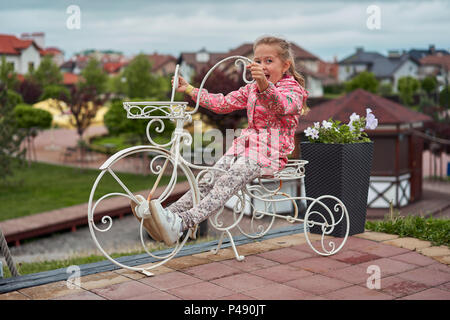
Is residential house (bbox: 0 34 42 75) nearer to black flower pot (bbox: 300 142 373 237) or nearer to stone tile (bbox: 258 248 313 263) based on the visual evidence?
black flower pot (bbox: 300 142 373 237)

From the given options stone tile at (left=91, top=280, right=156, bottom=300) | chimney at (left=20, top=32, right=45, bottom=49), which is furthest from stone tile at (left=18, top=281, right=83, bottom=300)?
chimney at (left=20, top=32, right=45, bottom=49)

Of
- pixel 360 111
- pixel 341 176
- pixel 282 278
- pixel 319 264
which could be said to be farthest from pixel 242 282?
pixel 360 111

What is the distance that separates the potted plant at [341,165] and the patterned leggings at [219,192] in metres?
0.87

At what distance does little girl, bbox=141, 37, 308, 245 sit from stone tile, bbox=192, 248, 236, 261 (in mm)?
415

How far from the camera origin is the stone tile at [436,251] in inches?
138

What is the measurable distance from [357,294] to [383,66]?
71.2 m

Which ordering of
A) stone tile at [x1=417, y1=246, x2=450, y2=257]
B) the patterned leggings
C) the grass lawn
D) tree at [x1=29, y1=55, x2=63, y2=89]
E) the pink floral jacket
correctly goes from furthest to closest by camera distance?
tree at [x1=29, y1=55, x2=63, y2=89] → the grass lawn → stone tile at [x1=417, y1=246, x2=450, y2=257] → the pink floral jacket → the patterned leggings

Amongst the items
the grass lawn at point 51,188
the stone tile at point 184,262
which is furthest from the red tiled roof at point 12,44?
the stone tile at point 184,262

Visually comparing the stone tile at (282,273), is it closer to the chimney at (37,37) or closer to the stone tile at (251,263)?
the stone tile at (251,263)

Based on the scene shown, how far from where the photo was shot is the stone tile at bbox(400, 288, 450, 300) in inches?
105

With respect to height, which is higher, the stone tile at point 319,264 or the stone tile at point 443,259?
the stone tile at point 319,264

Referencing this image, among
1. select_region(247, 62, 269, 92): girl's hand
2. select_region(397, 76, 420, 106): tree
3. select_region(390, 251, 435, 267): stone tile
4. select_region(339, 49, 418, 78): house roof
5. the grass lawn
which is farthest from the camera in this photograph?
select_region(339, 49, 418, 78): house roof
